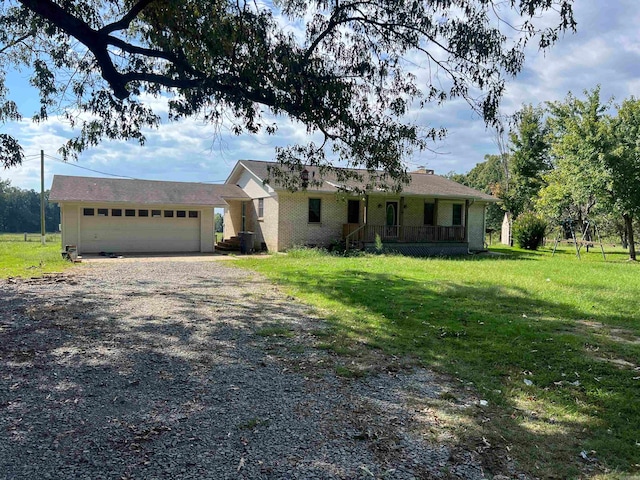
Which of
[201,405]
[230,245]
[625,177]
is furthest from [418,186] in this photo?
[201,405]

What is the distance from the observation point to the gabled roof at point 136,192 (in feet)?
57.8

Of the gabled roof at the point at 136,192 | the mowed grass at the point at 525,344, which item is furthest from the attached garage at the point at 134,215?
the mowed grass at the point at 525,344

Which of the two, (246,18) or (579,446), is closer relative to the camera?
(579,446)

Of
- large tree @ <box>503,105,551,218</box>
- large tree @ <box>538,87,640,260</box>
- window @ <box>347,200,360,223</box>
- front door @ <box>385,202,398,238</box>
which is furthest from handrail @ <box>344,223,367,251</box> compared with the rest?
large tree @ <box>503,105,551,218</box>

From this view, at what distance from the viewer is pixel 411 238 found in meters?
20.6

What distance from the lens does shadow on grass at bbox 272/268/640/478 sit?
3.29 metres

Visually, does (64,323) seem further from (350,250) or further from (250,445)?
(350,250)

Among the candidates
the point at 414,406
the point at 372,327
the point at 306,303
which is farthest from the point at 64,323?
the point at 414,406

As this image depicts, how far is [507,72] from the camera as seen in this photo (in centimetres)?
762

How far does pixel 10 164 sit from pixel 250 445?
8442mm

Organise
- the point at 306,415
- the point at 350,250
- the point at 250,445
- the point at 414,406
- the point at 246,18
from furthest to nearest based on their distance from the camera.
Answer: the point at 350,250 < the point at 246,18 < the point at 414,406 < the point at 306,415 < the point at 250,445

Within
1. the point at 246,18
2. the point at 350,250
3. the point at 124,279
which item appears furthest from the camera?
the point at 350,250

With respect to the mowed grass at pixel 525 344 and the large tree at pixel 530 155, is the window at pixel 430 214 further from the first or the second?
the large tree at pixel 530 155

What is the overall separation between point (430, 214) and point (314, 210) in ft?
21.5
